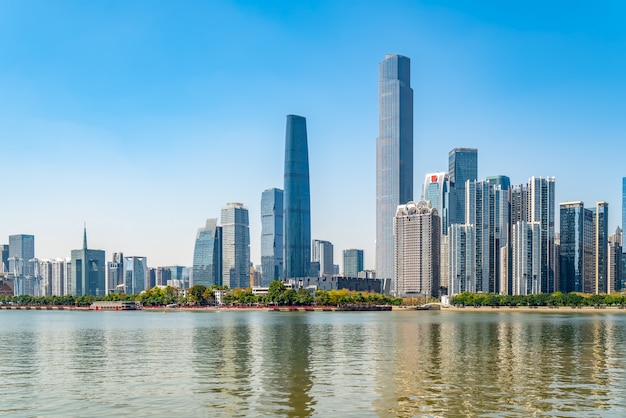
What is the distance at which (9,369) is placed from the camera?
6512 cm

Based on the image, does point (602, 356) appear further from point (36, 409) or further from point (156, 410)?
point (36, 409)

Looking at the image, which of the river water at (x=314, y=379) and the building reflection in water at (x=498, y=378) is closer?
the river water at (x=314, y=379)

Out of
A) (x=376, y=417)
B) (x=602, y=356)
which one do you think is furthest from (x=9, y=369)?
(x=602, y=356)

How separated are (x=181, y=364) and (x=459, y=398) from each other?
30805 mm

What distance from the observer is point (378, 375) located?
196 ft

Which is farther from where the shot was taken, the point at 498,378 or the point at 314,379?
the point at 498,378

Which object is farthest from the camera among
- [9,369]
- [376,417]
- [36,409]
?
Answer: [9,369]

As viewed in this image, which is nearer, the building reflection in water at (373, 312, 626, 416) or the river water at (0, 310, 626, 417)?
the river water at (0, 310, 626, 417)

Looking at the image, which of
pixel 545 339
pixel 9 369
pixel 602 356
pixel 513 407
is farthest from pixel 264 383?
pixel 545 339

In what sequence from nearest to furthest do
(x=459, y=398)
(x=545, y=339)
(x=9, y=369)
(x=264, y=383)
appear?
(x=459, y=398)
(x=264, y=383)
(x=9, y=369)
(x=545, y=339)

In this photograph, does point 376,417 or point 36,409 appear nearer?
point 376,417

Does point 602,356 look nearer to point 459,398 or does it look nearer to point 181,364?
point 459,398

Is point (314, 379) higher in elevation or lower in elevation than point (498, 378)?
higher

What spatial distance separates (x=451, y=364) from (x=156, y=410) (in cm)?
3366
